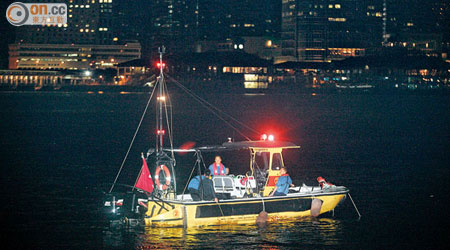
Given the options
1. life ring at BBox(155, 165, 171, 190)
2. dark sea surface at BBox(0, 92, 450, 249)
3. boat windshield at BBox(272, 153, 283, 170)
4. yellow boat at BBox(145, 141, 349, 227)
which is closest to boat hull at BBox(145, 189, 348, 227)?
yellow boat at BBox(145, 141, 349, 227)

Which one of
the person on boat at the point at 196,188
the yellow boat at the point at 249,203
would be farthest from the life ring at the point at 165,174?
the person on boat at the point at 196,188

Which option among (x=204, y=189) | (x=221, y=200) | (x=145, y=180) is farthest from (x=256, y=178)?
(x=145, y=180)

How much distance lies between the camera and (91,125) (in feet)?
320

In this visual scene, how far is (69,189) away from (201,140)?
33.8 m

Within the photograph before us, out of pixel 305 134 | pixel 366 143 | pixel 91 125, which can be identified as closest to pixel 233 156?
pixel 366 143

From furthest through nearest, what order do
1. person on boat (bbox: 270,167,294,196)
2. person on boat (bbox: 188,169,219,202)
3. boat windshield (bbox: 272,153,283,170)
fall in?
boat windshield (bbox: 272,153,283,170) < person on boat (bbox: 270,167,294,196) < person on boat (bbox: 188,169,219,202)

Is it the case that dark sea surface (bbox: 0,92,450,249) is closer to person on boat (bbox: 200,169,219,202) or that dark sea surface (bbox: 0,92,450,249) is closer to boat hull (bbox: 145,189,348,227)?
boat hull (bbox: 145,189,348,227)

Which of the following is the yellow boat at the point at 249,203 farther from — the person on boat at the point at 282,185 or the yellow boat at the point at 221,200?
the person on boat at the point at 282,185

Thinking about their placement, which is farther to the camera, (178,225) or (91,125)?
(91,125)

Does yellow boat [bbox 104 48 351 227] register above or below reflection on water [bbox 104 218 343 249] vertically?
above

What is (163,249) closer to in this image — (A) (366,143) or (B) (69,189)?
(B) (69,189)

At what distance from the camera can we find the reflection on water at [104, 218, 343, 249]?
2620cm

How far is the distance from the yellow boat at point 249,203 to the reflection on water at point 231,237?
0.29 m

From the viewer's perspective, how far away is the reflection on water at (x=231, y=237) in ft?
86.0
